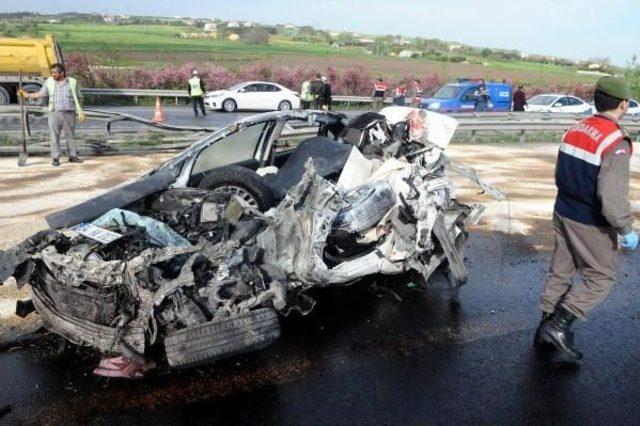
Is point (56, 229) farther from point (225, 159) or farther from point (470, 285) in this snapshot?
point (470, 285)

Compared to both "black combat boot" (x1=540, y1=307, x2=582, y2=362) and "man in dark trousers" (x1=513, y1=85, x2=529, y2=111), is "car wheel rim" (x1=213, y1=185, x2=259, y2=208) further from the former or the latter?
"man in dark trousers" (x1=513, y1=85, x2=529, y2=111)

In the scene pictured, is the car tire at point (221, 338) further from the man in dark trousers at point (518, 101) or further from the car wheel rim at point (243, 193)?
the man in dark trousers at point (518, 101)

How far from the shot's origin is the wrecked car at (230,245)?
12.1 ft

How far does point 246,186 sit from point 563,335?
292 cm

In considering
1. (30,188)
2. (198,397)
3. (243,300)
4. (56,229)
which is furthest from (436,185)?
(30,188)

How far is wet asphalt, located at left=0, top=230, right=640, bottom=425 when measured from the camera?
11.5ft

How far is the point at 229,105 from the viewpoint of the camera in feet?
83.1

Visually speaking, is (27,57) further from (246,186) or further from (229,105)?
(246,186)

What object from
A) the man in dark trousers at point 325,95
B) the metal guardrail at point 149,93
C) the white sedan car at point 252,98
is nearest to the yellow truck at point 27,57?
the metal guardrail at point 149,93

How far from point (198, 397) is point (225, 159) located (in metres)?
3.11

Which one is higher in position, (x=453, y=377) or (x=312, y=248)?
(x=312, y=248)

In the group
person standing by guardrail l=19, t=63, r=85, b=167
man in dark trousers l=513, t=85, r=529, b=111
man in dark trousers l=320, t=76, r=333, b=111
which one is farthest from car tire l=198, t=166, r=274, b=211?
man in dark trousers l=513, t=85, r=529, b=111

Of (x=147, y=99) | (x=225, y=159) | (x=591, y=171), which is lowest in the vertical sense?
(x=147, y=99)

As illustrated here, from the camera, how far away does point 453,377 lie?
3957 mm
